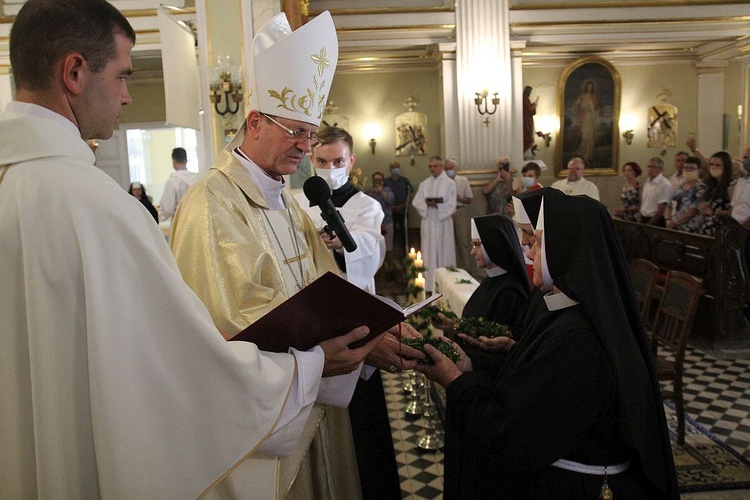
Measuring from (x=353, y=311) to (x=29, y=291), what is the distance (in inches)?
28.6

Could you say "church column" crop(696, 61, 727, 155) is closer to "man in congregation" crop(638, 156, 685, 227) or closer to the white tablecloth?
"man in congregation" crop(638, 156, 685, 227)

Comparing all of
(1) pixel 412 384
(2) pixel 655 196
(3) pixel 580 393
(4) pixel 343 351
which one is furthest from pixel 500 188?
(4) pixel 343 351

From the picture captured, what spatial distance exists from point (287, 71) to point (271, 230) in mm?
639

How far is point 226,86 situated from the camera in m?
5.59

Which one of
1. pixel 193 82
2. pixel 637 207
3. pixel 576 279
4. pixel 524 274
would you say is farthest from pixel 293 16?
pixel 637 207

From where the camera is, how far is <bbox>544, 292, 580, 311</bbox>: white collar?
2.01 metres

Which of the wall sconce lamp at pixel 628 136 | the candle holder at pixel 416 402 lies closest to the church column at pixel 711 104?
the wall sconce lamp at pixel 628 136

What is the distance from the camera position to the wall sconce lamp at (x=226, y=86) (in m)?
5.60

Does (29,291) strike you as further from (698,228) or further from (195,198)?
(698,228)

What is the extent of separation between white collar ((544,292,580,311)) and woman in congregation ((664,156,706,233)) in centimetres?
650

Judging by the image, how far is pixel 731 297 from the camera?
6.27m

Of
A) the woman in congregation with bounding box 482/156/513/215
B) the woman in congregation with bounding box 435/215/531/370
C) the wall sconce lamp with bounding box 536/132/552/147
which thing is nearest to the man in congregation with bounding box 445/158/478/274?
the woman in congregation with bounding box 482/156/513/215

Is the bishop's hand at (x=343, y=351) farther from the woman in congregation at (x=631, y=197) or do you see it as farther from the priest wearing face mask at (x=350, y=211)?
the woman in congregation at (x=631, y=197)

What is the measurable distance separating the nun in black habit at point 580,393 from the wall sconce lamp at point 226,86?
4.22 metres
